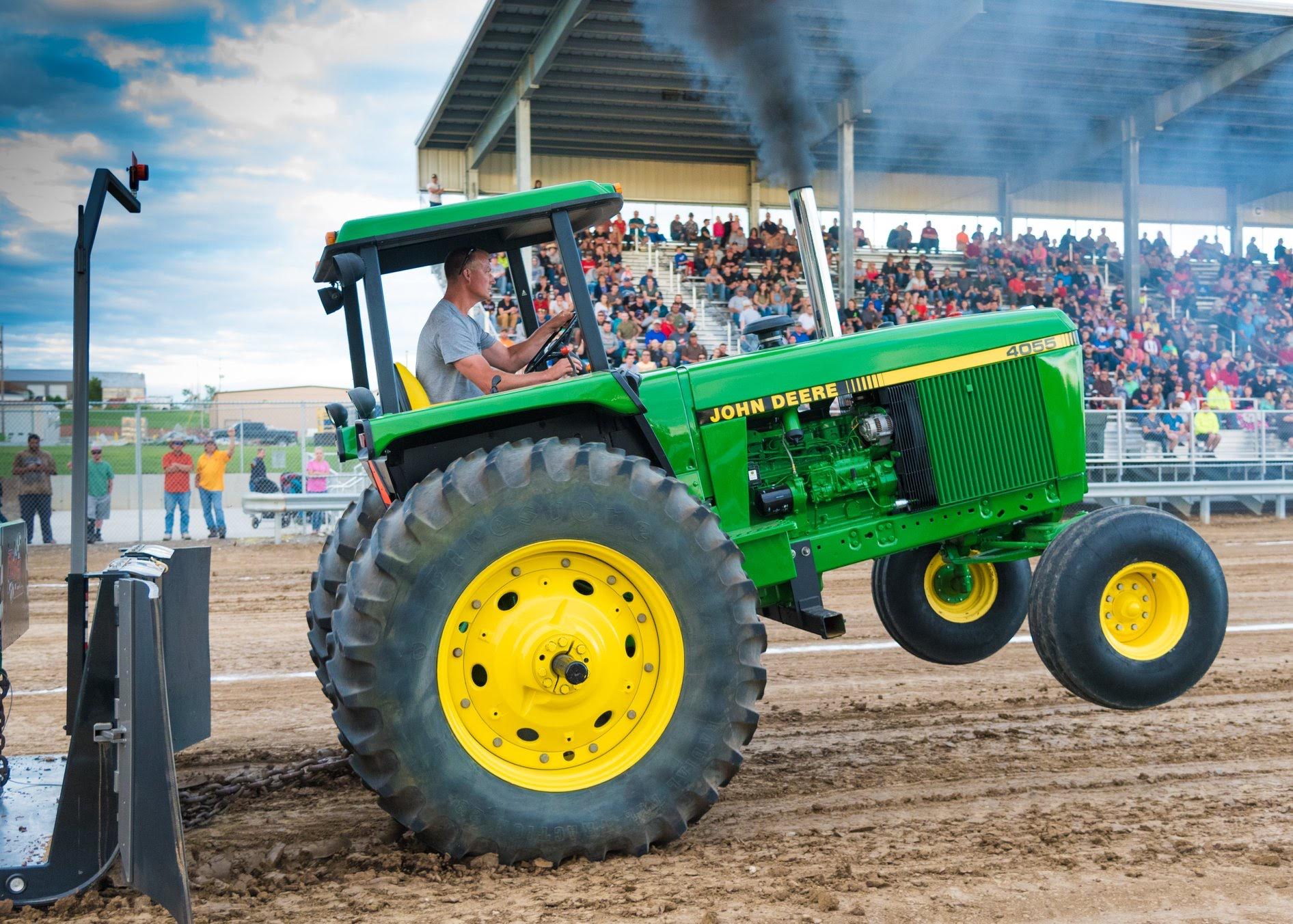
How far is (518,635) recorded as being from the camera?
11.5 ft

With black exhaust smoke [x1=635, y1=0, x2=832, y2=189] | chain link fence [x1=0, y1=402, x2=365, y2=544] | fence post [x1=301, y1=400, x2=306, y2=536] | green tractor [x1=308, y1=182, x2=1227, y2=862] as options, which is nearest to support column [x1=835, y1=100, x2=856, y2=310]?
chain link fence [x1=0, y1=402, x2=365, y2=544]

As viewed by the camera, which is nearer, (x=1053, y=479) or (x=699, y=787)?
(x=699, y=787)

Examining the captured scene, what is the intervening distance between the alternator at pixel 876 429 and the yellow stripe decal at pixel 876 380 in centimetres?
12

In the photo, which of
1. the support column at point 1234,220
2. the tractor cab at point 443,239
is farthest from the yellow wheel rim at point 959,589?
the support column at point 1234,220

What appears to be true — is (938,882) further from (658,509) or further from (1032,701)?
(1032,701)

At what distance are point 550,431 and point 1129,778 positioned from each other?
2617 mm

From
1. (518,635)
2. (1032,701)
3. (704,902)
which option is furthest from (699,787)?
(1032,701)

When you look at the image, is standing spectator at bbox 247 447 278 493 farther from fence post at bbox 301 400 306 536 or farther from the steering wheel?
the steering wheel

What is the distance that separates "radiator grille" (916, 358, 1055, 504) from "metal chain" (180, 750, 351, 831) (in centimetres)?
285

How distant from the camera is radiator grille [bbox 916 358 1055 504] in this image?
460cm

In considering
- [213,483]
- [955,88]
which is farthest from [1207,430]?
[213,483]

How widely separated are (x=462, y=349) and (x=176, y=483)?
11.4 meters

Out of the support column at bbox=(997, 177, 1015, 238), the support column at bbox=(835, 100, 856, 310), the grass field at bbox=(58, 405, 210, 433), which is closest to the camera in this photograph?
the grass field at bbox=(58, 405, 210, 433)

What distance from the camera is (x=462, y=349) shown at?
13.5ft
